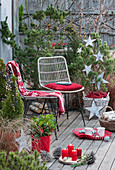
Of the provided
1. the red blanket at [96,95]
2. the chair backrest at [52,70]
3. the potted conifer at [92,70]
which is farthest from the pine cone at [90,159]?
the chair backrest at [52,70]

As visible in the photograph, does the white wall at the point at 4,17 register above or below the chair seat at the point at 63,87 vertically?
above

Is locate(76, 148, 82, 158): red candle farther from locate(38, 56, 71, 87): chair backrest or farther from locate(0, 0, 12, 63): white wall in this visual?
locate(0, 0, 12, 63): white wall


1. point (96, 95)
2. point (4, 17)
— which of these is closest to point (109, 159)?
point (96, 95)

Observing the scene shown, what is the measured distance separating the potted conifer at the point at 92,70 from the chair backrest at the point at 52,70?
0.25 metres

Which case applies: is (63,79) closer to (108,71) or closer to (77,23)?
(108,71)

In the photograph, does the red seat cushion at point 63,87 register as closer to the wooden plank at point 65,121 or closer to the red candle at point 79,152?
the wooden plank at point 65,121

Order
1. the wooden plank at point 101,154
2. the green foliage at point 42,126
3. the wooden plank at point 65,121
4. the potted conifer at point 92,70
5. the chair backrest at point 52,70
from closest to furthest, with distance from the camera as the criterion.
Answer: the wooden plank at point 101,154 < the green foliage at point 42,126 < the wooden plank at point 65,121 < the potted conifer at point 92,70 < the chair backrest at point 52,70

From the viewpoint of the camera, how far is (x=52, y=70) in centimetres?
537

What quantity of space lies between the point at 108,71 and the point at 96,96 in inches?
17.8

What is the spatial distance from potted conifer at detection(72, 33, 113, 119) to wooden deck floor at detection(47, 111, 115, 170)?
25 centimetres

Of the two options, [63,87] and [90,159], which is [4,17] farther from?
[90,159]

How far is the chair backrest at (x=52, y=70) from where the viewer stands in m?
5.22

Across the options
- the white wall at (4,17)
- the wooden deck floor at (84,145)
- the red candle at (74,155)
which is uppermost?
the white wall at (4,17)

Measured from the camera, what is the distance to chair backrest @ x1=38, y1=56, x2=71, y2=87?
522cm
